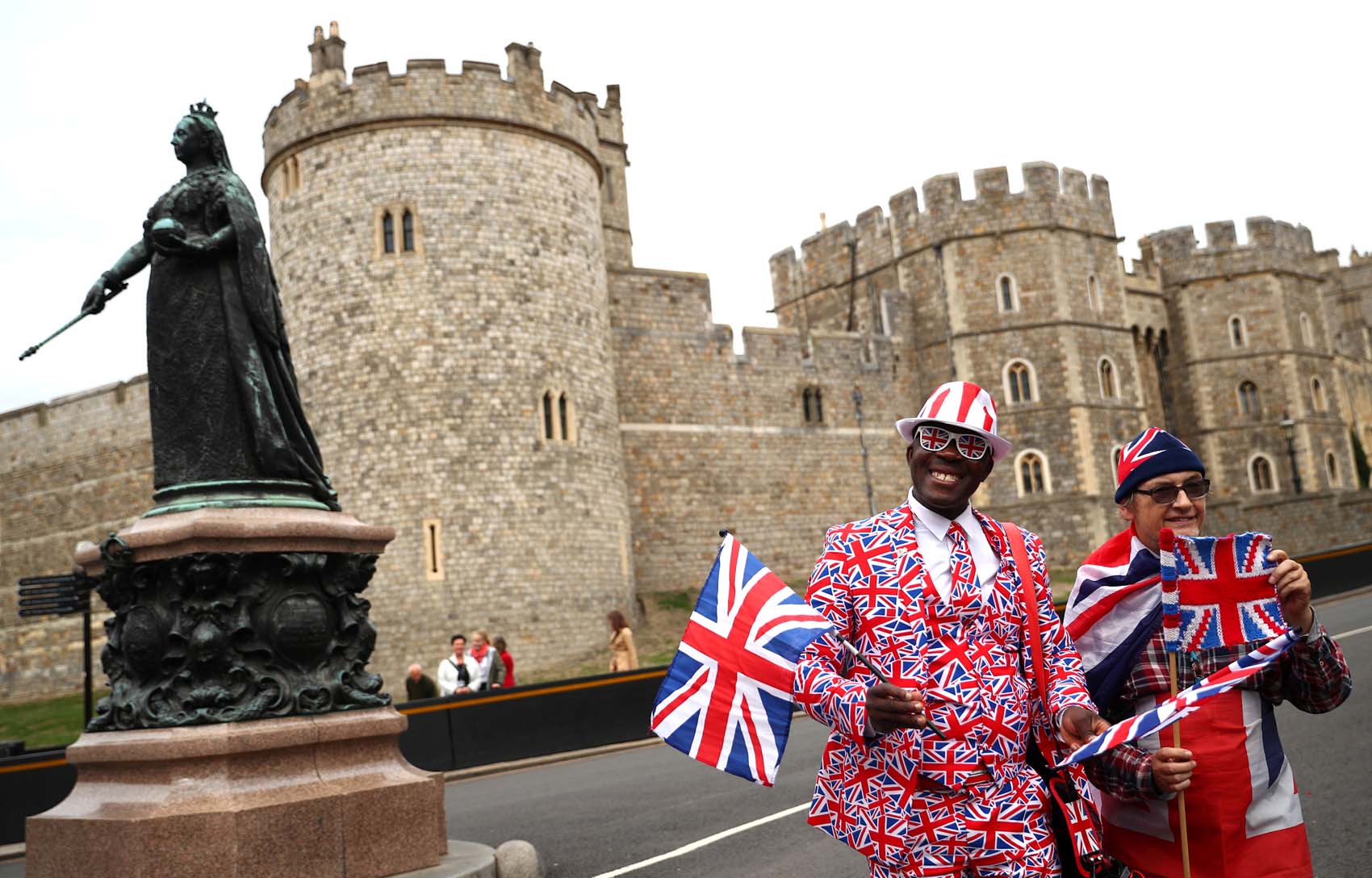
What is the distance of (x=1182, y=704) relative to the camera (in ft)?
10.1

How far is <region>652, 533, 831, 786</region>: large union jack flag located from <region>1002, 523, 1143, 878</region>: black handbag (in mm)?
562

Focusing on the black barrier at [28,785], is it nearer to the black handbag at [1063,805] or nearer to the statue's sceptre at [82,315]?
the statue's sceptre at [82,315]

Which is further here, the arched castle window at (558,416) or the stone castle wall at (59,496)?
the stone castle wall at (59,496)

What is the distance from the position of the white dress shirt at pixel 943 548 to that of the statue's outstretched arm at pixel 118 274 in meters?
4.89

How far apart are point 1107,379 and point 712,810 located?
27056 millimetres

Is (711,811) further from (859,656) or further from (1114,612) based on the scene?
(859,656)

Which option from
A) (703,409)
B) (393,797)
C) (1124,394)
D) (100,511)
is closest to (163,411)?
(393,797)

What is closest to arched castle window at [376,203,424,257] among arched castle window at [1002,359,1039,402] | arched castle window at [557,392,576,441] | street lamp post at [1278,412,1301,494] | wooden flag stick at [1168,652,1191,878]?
arched castle window at [557,392,576,441]

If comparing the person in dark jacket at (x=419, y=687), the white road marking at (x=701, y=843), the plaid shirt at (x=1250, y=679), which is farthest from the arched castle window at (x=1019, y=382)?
the plaid shirt at (x=1250, y=679)

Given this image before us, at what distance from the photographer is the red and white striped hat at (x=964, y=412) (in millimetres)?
3217

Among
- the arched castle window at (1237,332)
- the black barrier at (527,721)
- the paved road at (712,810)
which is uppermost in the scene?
the arched castle window at (1237,332)

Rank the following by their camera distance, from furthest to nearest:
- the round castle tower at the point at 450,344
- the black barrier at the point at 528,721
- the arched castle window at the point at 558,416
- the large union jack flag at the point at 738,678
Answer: the arched castle window at the point at 558,416, the round castle tower at the point at 450,344, the black barrier at the point at 528,721, the large union jack flag at the point at 738,678

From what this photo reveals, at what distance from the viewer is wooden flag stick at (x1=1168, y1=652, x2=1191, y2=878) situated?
3.06m

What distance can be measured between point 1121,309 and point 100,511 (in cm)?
2611
